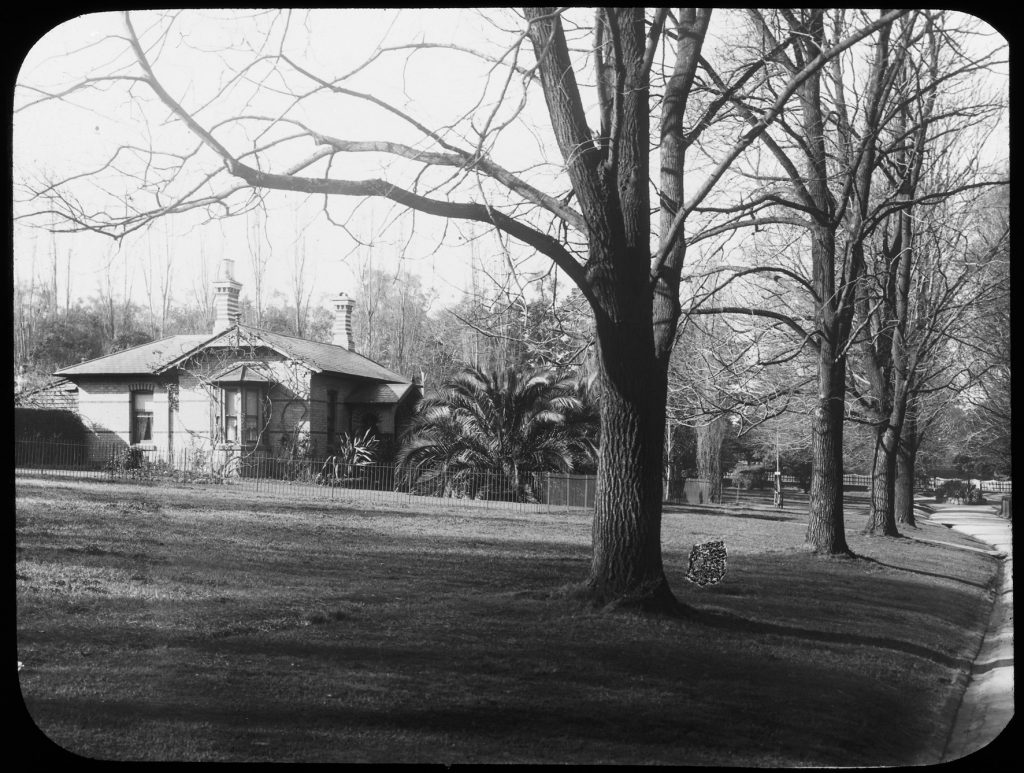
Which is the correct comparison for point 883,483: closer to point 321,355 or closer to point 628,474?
point 628,474

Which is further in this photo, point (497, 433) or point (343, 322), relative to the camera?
point (497, 433)

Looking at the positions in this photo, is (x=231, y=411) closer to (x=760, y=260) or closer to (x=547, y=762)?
(x=547, y=762)

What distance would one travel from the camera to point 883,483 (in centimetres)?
874

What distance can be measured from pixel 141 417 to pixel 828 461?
5947mm

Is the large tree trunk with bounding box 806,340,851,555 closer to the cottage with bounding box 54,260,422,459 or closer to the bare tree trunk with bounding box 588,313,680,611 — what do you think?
the bare tree trunk with bounding box 588,313,680,611

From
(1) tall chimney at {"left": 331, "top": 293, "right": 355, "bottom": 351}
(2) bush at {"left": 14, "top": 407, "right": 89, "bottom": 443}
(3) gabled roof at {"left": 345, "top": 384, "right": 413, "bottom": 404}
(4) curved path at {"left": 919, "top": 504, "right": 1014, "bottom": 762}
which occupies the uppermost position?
(1) tall chimney at {"left": 331, "top": 293, "right": 355, "bottom": 351}

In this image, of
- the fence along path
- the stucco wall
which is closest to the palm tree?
the fence along path

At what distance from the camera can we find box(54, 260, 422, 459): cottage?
5199mm

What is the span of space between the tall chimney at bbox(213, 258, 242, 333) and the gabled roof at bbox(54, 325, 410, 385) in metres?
0.05

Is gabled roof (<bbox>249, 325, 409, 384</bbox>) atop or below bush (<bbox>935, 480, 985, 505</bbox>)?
atop

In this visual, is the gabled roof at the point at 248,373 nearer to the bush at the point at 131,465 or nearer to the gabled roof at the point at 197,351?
the gabled roof at the point at 197,351

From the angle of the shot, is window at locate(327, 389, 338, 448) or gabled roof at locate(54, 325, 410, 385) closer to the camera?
gabled roof at locate(54, 325, 410, 385)

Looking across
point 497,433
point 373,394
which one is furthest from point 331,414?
point 497,433

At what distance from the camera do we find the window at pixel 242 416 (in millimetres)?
5383
